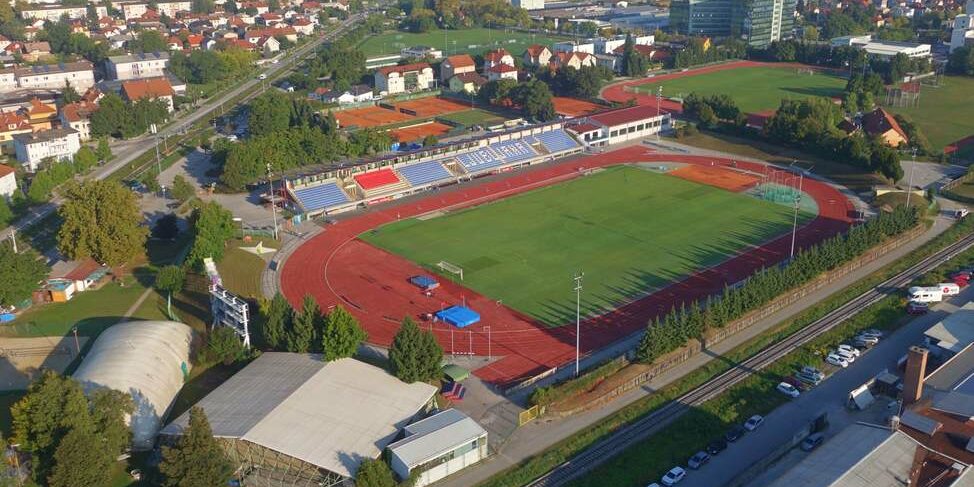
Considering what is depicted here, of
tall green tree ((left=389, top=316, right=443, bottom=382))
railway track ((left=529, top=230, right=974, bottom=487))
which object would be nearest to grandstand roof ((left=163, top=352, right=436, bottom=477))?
tall green tree ((left=389, top=316, right=443, bottom=382))

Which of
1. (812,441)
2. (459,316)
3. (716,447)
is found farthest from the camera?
(459,316)

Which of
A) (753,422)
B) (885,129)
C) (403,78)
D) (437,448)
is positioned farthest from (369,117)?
(753,422)

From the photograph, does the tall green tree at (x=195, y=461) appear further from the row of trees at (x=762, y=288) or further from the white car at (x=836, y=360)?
the white car at (x=836, y=360)

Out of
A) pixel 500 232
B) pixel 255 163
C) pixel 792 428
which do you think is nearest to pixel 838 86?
pixel 500 232

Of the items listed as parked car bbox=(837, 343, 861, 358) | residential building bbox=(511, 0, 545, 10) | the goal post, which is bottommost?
parked car bbox=(837, 343, 861, 358)

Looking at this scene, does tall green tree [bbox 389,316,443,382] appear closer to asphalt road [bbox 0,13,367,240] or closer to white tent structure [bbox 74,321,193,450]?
white tent structure [bbox 74,321,193,450]

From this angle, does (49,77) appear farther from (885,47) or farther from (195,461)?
(885,47)

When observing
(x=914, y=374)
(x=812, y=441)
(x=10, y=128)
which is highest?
(x=10, y=128)

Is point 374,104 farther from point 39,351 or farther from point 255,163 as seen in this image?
point 39,351
